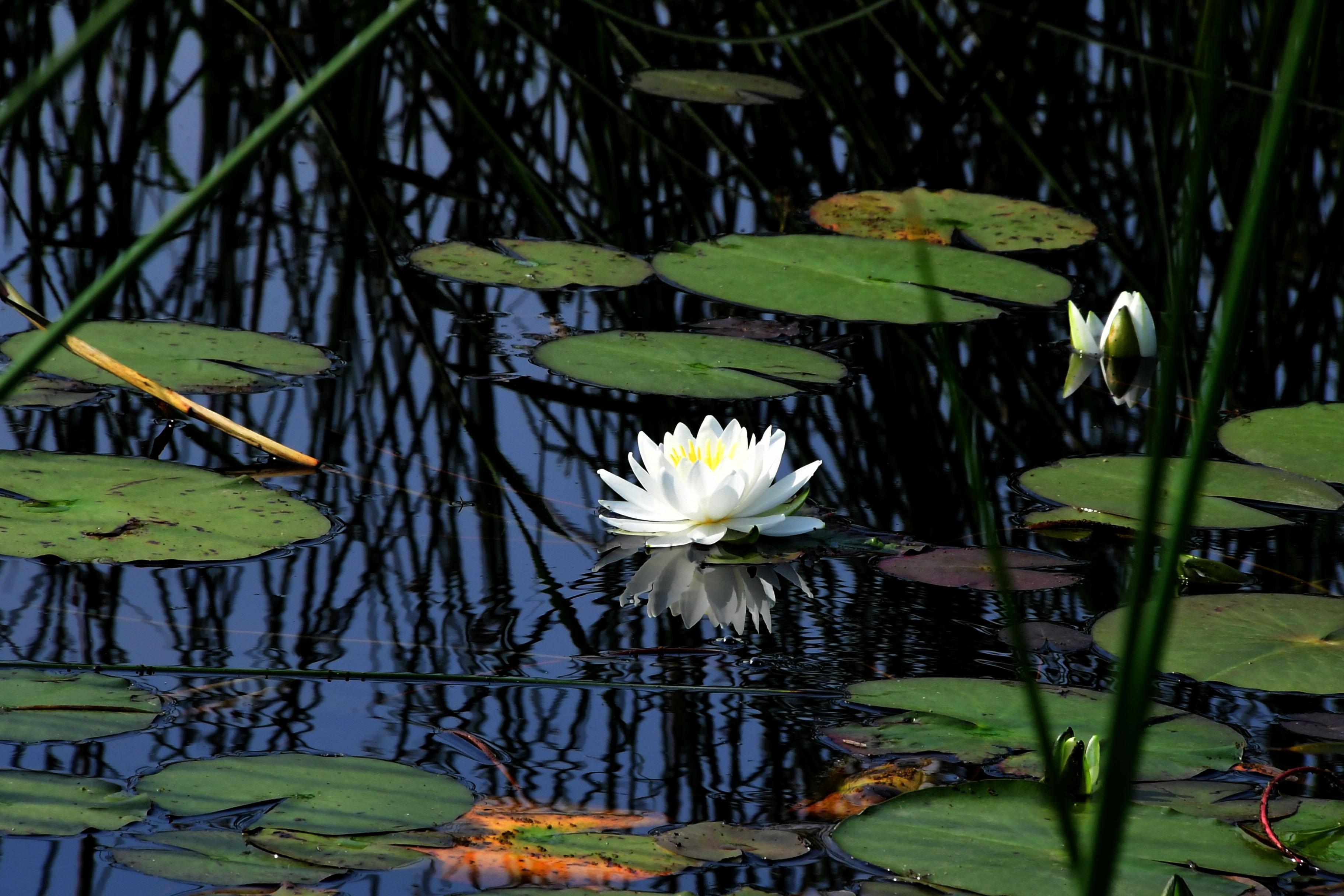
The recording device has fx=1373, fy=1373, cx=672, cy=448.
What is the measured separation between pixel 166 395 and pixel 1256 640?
5.21 ft

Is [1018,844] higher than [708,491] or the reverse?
the reverse

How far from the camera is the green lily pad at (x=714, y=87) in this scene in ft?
13.8

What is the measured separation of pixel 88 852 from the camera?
45.6 inches

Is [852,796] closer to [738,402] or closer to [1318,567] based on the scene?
[1318,567]

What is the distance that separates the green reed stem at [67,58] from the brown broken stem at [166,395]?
1.48 meters

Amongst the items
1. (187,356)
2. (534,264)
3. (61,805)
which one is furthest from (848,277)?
(61,805)

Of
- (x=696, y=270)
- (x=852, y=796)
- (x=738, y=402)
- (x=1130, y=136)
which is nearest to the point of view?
(x=852, y=796)

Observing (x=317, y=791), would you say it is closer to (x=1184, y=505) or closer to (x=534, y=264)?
(x=1184, y=505)

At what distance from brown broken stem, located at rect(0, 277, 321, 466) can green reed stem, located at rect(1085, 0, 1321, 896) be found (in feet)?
5.41

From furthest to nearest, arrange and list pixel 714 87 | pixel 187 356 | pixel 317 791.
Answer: pixel 714 87, pixel 187 356, pixel 317 791

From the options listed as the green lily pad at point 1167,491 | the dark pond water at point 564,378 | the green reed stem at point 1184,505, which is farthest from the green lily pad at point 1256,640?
the green reed stem at point 1184,505

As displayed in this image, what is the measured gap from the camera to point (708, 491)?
183 cm

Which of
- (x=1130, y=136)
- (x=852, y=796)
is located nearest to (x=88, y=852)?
(x=852, y=796)

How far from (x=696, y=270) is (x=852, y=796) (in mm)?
1702
